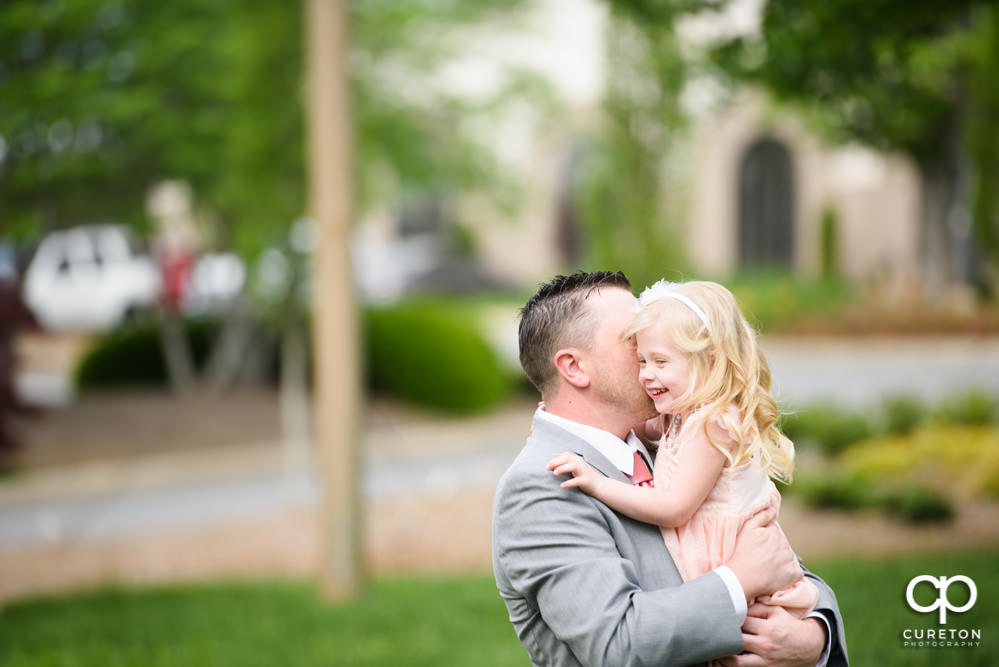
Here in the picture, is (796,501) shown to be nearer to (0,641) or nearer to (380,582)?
(380,582)

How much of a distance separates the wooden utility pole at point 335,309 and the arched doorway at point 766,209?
28.9 m

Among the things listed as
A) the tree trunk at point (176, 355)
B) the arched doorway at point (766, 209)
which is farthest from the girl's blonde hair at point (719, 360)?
the arched doorway at point (766, 209)

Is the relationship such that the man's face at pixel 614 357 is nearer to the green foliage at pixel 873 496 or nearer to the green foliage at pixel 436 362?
the green foliage at pixel 873 496

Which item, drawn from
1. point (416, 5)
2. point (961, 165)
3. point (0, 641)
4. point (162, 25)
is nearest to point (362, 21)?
point (416, 5)

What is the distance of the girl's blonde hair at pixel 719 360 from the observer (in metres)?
1.79

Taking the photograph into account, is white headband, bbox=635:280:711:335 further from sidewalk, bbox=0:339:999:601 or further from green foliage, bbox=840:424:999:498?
green foliage, bbox=840:424:999:498

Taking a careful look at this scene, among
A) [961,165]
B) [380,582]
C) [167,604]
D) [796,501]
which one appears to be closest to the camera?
[167,604]

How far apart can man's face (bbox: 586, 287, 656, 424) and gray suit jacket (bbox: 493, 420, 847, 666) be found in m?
0.11

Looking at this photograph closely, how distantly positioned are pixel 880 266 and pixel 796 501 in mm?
20101

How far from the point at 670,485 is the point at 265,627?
439 cm

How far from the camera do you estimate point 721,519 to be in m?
1.83

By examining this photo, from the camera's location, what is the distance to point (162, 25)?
504 inches

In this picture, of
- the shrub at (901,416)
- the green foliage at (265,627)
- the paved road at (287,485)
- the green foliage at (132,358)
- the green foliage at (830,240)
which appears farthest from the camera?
the green foliage at (830,240)

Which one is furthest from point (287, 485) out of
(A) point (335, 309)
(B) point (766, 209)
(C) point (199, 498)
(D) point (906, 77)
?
(B) point (766, 209)
